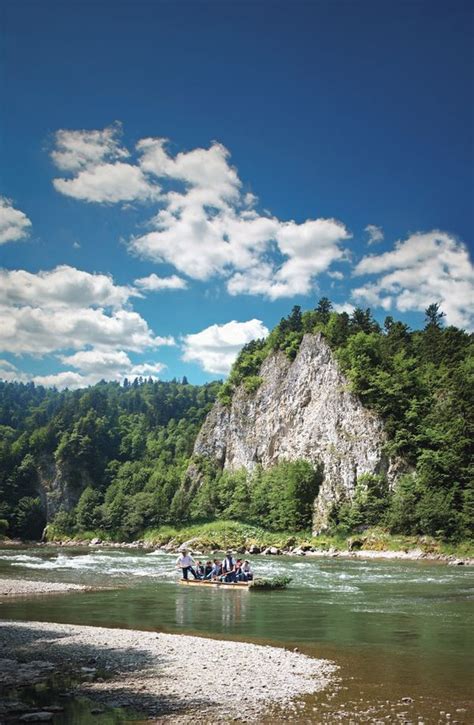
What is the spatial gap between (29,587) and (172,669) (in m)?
20.8

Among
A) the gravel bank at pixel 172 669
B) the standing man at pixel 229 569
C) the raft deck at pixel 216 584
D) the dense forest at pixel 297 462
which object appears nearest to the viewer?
the gravel bank at pixel 172 669

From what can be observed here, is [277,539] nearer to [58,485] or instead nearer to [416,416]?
Answer: [416,416]

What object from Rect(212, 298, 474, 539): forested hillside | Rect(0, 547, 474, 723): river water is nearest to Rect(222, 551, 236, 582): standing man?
Rect(0, 547, 474, 723): river water

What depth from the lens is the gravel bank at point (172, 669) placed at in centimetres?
1147

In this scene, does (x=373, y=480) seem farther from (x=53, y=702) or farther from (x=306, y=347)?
(x=53, y=702)

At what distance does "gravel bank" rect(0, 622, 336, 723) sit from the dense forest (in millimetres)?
51099

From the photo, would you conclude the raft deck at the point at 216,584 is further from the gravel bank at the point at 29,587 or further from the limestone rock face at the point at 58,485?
the limestone rock face at the point at 58,485

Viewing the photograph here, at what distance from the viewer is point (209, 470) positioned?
120438 mm

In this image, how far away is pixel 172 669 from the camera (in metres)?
14.0

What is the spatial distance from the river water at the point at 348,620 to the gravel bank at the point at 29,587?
180 cm

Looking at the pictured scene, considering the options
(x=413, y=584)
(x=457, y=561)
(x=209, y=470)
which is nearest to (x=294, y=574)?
(x=413, y=584)

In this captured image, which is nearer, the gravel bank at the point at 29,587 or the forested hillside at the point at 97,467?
the gravel bank at the point at 29,587

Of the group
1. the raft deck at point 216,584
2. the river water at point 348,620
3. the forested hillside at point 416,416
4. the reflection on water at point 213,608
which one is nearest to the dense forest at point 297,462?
the forested hillside at point 416,416

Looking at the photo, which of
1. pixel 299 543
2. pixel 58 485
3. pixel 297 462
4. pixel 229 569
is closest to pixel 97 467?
pixel 58 485
